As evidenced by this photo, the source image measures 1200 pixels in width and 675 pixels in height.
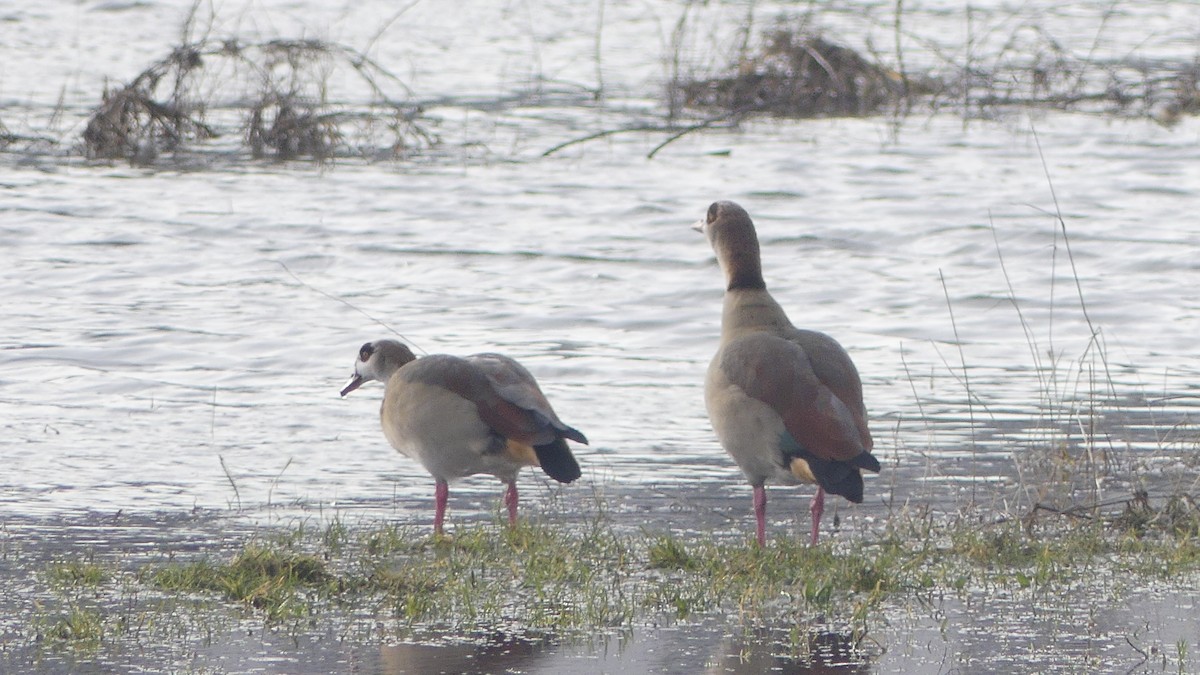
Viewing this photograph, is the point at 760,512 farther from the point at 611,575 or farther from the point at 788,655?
the point at 788,655

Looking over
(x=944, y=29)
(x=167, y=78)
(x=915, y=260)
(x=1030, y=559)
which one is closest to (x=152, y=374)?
(x=1030, y=559)

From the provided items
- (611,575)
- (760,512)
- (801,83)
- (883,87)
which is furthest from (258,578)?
(883,87)

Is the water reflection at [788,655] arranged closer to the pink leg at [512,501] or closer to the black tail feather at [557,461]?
the black tail feather at [557,461]

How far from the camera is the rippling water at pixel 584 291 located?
26.2 feet

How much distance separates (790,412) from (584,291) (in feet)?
20.6

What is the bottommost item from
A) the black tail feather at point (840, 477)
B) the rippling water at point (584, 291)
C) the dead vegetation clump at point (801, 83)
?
the rippling water at point (584, 291)

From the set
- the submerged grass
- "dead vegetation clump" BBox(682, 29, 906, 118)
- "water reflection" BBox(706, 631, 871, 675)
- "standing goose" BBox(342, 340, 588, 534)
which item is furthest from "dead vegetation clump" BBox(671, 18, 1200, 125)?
"water reflection" BBox(706, 631, 871, 675)

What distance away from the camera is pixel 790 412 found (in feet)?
21.1

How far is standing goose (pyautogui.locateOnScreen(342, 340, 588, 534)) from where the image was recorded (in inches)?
266

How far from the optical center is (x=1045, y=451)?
7680 millimetres

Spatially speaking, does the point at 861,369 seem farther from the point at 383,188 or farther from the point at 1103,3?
the point at 1103,3

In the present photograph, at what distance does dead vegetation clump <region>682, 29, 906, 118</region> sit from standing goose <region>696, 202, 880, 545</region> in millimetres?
14049

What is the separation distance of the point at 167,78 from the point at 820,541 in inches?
600

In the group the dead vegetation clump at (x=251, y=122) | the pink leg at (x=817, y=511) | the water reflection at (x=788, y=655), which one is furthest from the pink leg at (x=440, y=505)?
the dead vegetation clump at (x=251, y=122)
